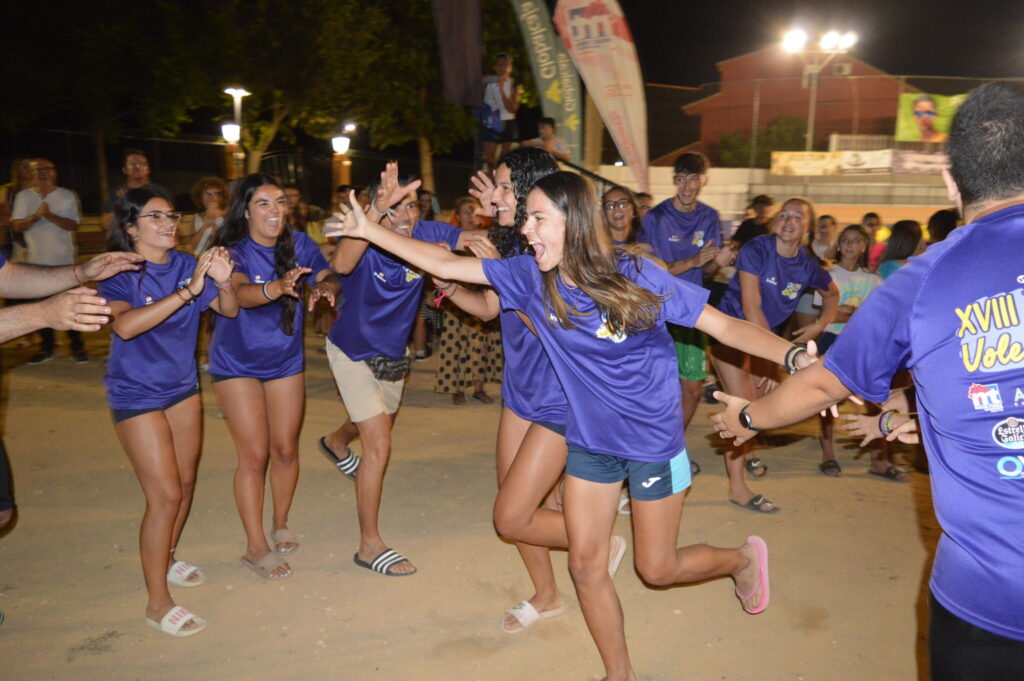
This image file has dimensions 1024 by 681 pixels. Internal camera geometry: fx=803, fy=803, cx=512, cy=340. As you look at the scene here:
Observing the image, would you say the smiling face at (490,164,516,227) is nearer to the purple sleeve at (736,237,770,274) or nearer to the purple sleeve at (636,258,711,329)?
the purple sleeve at (636,258,711,329)

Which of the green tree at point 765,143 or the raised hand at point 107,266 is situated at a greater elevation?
the green tree at point 765,143

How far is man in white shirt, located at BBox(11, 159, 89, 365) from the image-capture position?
8711mm

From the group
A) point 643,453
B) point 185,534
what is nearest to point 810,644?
point 643,453

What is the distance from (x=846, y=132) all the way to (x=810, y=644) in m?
15.1

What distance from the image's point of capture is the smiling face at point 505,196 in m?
3.84

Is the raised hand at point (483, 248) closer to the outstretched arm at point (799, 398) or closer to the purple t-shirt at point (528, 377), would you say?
the purple t-shirt at point (528, 377)

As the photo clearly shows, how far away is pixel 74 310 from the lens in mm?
2809

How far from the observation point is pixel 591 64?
9.12 meters

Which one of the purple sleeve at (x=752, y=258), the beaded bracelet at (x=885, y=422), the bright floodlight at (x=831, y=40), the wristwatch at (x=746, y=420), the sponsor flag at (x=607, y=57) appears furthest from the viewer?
the bright floodlight at (x=831, y=40)

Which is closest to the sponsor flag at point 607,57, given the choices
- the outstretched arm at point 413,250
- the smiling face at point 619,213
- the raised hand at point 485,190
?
the smiling face at point 619,213

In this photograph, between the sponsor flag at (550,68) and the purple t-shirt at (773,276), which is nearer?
the purple t-shirt at (773,276)

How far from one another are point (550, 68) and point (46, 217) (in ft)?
19.7

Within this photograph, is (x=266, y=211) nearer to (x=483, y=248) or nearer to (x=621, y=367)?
(x=483, y=248)

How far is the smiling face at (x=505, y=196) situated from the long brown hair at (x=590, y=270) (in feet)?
Answer: 2.53
